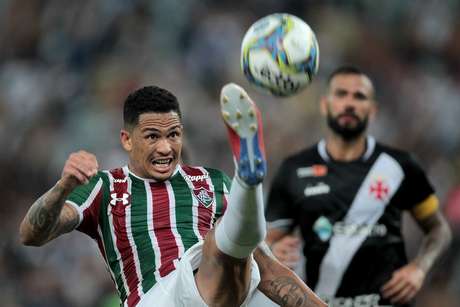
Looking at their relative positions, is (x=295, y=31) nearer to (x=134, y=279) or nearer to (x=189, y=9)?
(x=134, y=279)

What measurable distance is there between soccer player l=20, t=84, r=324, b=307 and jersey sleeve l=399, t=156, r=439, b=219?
189 centimetres

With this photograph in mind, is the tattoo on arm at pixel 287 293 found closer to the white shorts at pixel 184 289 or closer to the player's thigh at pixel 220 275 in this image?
the white shorts at pixel 184 289

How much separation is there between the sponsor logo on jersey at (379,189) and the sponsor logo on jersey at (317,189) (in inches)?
11.9

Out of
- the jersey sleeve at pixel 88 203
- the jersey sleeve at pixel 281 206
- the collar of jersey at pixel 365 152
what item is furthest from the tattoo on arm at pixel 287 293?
the collar of jersey at pixel 365 152

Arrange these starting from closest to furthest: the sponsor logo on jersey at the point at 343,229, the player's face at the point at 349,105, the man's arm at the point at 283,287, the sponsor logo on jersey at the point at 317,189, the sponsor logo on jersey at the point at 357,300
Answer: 1. the man's arm at the point at 283,287
2. the sponsor logo on jersey at the point at 357,300
3. the sponsor logo on jersey at the point at 343,229
4. the sponsor logo on jersey at the point at 317,189
5. the player's face at the point at 349,105

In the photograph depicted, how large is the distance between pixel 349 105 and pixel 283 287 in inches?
93.9

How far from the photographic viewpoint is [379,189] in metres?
7.42

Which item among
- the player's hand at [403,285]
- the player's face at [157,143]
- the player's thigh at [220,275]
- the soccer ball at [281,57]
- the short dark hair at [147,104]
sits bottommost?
the player's hand at [403,285]

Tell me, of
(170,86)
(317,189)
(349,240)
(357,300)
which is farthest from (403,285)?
(170,86)

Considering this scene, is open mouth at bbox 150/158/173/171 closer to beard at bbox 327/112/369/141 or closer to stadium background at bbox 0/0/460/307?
beard at bbox 327/112/369/141

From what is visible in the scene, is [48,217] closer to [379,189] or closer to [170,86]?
[379,189]

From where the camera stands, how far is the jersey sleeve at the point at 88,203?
5.58 meters

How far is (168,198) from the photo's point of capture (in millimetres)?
5801

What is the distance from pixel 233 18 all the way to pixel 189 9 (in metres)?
0.55
